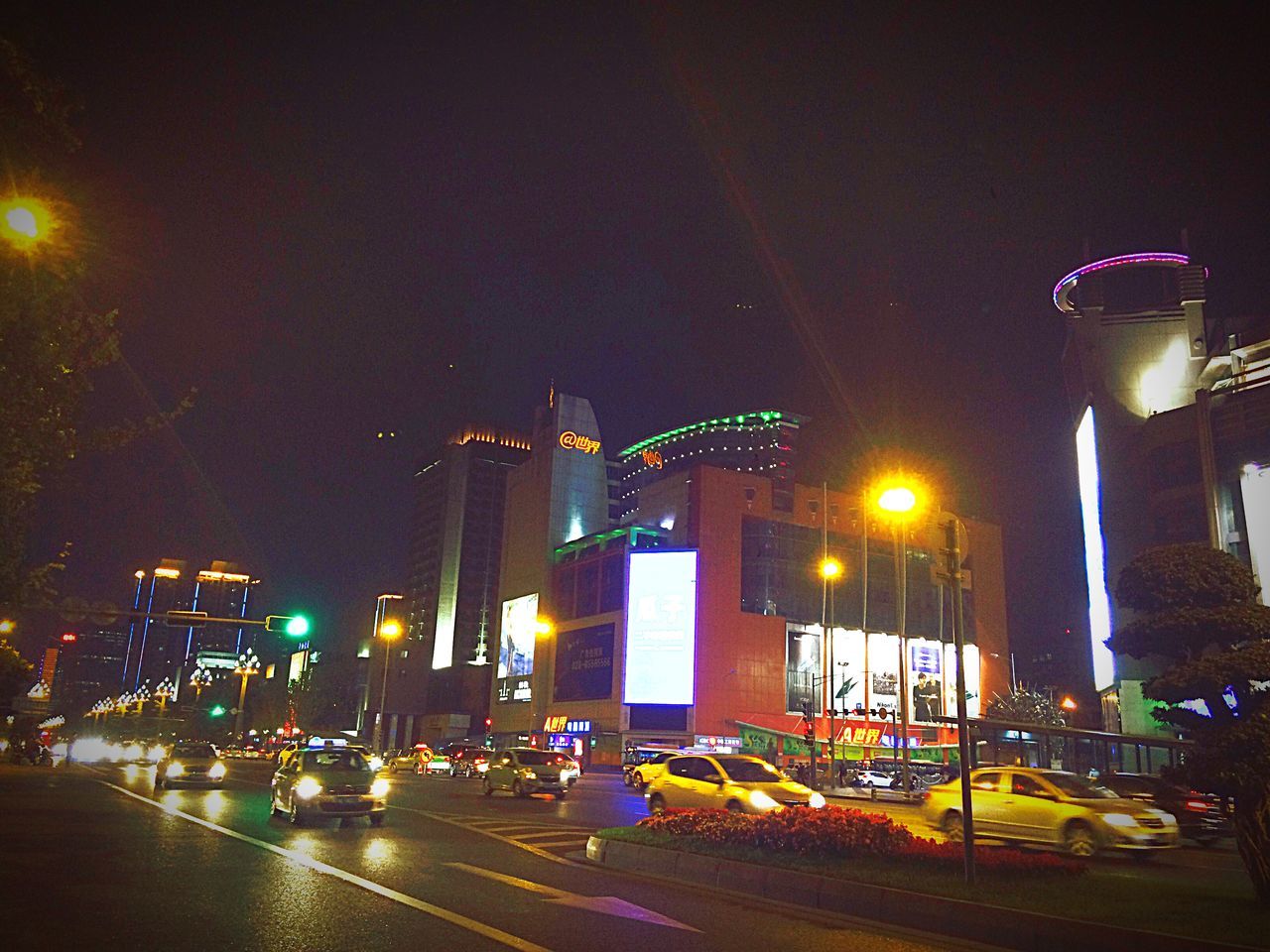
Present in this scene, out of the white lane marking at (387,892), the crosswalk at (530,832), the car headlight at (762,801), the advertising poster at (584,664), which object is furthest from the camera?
the advertising poster at (584,664)

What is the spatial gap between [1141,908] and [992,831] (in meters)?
9.07

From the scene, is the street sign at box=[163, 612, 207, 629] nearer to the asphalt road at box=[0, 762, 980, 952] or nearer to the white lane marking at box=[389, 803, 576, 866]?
the asphalt road at box=[0, 762, 980, 952]

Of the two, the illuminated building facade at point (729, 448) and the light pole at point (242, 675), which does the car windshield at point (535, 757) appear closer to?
the light pole at point (242, 675)

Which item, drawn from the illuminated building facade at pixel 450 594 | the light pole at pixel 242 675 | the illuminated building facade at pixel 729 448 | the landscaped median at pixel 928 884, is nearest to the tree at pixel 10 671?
the light pole at pixel 242 675

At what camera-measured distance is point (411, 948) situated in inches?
306

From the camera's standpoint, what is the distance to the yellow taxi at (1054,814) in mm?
16953

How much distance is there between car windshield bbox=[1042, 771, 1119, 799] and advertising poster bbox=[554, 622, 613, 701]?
225 feet

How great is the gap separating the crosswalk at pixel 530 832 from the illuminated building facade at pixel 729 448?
391ft

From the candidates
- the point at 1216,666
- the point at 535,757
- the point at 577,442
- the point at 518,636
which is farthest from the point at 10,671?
the point at 577,442

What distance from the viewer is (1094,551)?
67000mm

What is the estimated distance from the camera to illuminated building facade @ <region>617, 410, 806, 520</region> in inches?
5723

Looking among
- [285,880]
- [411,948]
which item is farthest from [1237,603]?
[285,880]

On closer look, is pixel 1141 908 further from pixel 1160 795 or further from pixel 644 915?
pixel 1160 795

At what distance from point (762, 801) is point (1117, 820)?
725cm
